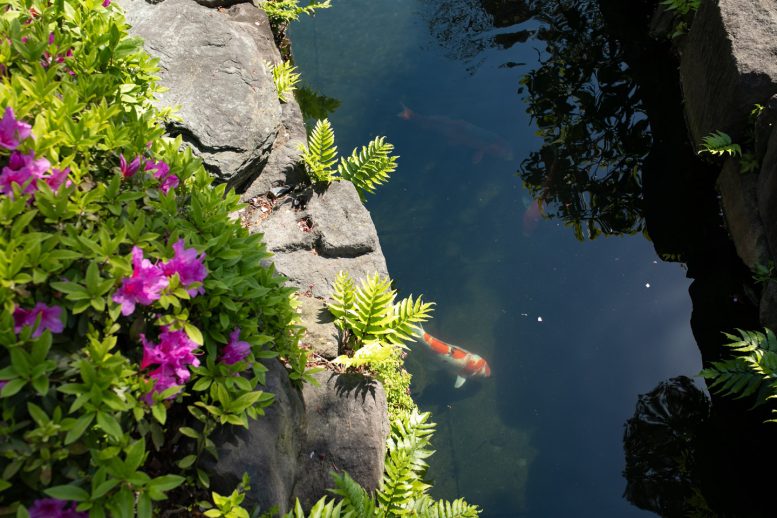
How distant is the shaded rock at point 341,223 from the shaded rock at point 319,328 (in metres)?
0.68

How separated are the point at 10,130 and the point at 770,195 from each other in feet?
19.9

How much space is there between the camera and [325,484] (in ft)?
14.5

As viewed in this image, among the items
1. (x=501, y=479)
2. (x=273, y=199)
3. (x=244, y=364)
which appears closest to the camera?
(x=244, y=364)

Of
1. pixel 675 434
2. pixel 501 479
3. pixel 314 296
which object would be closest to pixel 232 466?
pixel 314 296

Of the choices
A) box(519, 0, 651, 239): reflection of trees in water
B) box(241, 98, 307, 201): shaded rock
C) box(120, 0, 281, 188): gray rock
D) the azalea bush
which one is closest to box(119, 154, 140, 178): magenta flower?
the azalea bush

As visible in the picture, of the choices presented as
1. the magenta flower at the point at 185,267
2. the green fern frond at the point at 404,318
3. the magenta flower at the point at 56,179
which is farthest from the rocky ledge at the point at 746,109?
the magenta flower at the point at 56,179

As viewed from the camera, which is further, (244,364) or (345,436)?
(345,436)

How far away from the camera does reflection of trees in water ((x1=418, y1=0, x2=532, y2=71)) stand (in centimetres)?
947

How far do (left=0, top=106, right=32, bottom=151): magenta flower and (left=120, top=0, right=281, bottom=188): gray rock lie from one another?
2.86m

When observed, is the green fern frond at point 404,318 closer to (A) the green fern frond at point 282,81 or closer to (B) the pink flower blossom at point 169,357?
(B) the pink flower blossom at point 169,357

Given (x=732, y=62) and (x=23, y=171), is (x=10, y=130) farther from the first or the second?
(x=732, y=62)

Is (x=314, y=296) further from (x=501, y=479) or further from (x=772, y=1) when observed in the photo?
(x=772, y=1)

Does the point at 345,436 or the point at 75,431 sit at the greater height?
the point at 75,431

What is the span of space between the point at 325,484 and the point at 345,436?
1.15ft
